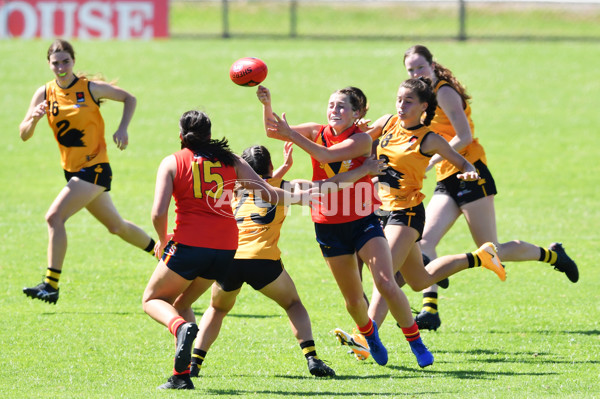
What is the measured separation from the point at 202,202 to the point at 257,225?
712 mm

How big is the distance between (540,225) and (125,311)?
683 centimetres

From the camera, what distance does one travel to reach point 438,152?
23.2 feet

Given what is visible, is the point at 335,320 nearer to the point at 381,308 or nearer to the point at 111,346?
the point at 381,308

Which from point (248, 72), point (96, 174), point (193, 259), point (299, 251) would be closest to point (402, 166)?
point (248, 72)

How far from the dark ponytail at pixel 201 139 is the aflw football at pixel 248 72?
32.0 inches

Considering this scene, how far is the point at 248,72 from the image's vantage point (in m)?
→ 7.02

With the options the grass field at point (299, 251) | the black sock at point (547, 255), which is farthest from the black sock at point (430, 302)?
the black sock at point (547, 255)

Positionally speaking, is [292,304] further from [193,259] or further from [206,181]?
[206,181]

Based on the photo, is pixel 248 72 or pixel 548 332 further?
pixel 548 332

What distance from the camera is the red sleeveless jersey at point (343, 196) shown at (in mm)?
6785

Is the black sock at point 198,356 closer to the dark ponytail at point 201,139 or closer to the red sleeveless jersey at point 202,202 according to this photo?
the red sleeveless jersey at point 202,202

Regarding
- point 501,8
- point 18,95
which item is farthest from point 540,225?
point 501,8

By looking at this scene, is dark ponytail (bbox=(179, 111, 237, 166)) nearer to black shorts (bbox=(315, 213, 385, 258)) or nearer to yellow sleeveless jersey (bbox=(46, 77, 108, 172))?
black shorts (bbox=(315, 213, 385, 258))

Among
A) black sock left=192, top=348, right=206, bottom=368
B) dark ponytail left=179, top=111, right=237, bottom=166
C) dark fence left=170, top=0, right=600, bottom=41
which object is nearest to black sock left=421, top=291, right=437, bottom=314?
black sock left=192, top=348, right=206, bottom=368
